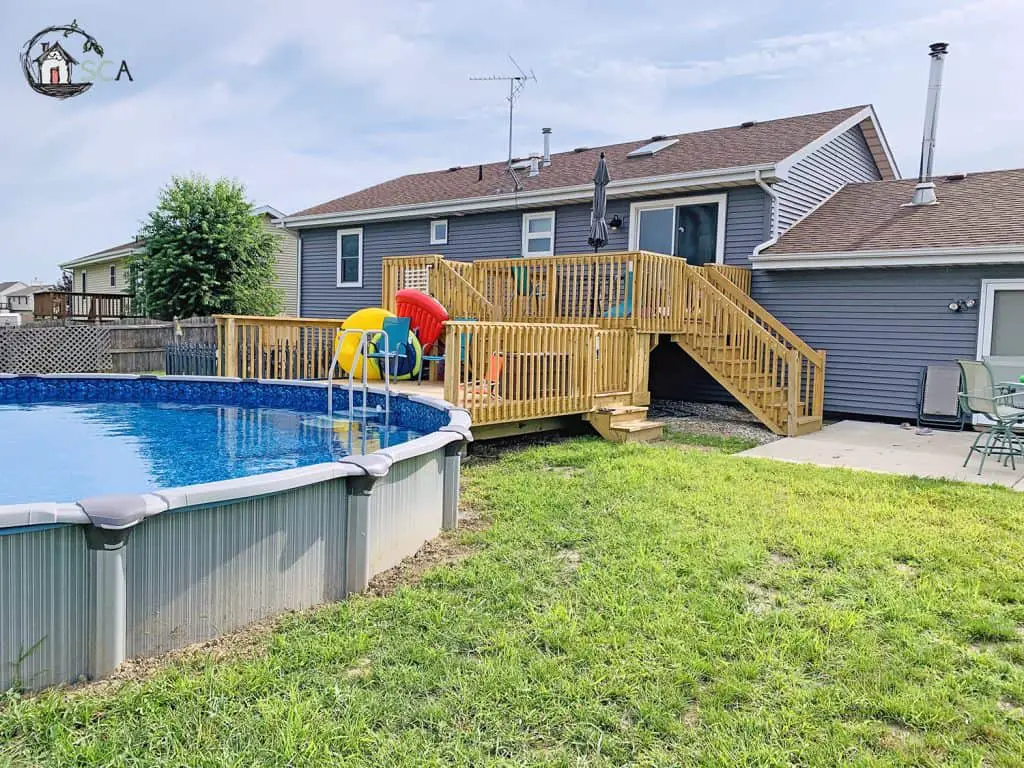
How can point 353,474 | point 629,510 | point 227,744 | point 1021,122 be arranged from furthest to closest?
point 1021,122, point 629,510, point 353,474, point 227,744

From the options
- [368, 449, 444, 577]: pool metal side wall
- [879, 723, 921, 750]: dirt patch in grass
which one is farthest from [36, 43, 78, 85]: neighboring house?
[879, 723, 921, 750]: dirt patch in grass

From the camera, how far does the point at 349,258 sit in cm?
1703

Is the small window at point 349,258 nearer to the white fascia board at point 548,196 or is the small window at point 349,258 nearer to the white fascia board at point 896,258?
the white fascia board at point 548,196

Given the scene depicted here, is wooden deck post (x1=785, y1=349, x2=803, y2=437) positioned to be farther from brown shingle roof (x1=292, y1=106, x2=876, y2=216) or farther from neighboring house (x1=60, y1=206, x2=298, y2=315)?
neighboring house (x1=60, y1=206, x2=298, y2=315)

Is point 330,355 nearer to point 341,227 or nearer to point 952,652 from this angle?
point 341,227

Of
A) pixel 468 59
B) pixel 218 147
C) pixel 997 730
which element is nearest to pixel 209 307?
pixel 218 147

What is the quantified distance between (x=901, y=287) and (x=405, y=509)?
354 inches

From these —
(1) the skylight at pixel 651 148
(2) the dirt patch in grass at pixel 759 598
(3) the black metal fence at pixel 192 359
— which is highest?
(1) the skylight at pixel 651 148

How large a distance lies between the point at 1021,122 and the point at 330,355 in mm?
17776

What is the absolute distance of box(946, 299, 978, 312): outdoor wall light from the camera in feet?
32.1

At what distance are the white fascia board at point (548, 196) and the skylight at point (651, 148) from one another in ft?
6.53

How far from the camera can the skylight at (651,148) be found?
1410 centimetres

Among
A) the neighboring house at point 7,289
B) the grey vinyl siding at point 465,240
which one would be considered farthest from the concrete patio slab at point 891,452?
the neighboring house at point 7,289

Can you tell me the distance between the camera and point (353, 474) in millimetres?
3467
